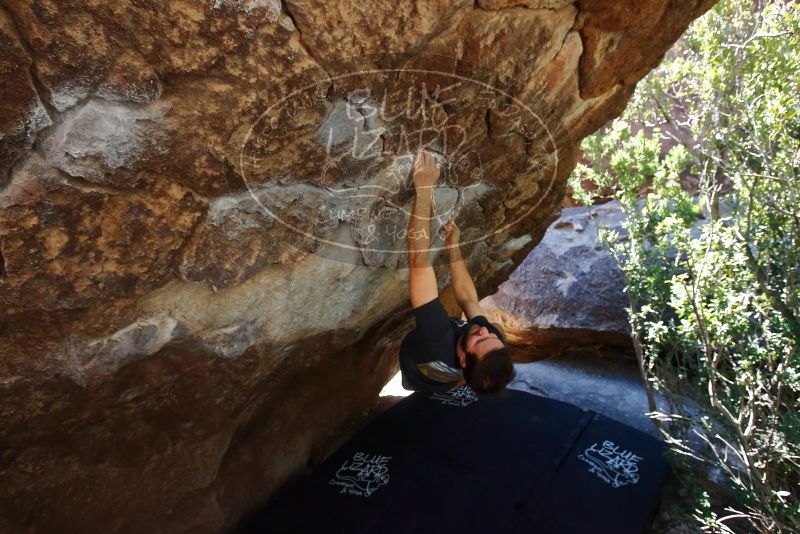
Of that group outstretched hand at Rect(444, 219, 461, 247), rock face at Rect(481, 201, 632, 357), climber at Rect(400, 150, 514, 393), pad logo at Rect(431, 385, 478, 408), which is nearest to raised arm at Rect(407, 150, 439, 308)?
climber at Rect(400, 150, 514, 393)

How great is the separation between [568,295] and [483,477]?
2938 mm

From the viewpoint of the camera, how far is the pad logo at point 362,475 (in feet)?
9.16

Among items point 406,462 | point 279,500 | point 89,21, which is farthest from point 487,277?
point 89,21

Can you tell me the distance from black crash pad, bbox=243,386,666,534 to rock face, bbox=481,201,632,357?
1.75 m

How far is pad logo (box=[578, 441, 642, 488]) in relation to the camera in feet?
9.22

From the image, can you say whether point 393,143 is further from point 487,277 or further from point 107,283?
point 487,277

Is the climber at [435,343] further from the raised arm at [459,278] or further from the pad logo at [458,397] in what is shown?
the pad logo at [458,397]

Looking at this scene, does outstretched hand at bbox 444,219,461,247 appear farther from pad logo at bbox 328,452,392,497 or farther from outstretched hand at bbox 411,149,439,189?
pad logo at bbox 328,452,392,497

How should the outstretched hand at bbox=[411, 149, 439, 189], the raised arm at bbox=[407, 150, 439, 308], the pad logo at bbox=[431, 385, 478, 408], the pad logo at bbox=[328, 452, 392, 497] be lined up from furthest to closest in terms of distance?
the pad logo at bbox=[431, 385, 478, 408] < the pad logo at bbox=[328, 452, 392, 497] < the raised arm at bbox=[407, 150, 439, 308] < the outstretched hand at bbox=[411, 149, 439, 189]

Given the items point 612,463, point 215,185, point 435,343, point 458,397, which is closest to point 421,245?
point 435,343

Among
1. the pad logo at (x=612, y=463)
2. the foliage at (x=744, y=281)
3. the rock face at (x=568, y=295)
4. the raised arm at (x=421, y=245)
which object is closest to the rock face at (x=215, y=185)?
the raised arm at (x=421, y=245)

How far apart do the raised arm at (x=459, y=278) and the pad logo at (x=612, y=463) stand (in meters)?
1.30

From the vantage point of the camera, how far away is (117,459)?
208 centimetres

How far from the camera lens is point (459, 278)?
2699 mm
